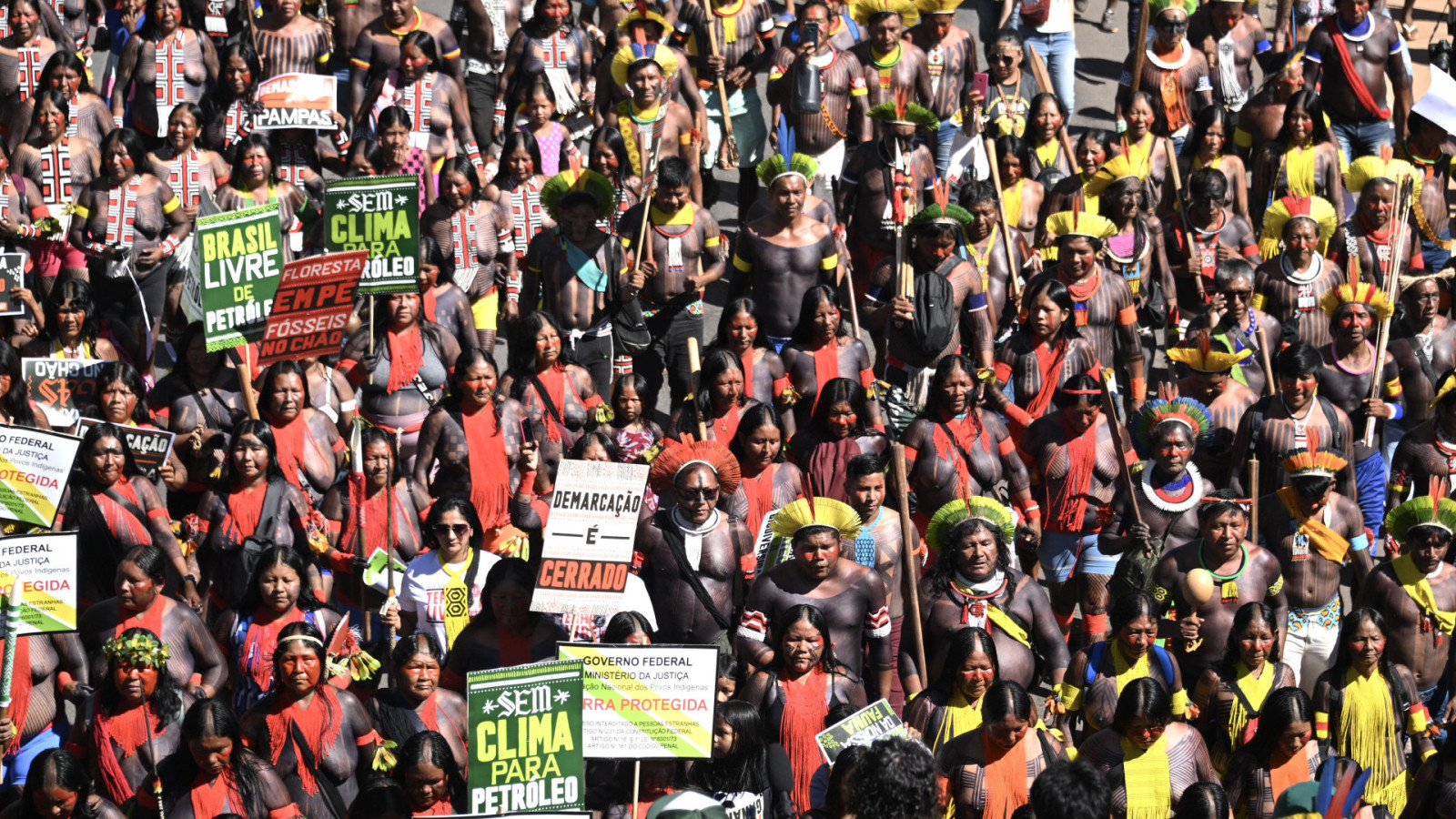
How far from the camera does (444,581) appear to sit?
1120 cm

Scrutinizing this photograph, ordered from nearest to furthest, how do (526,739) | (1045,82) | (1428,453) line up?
(526,739)
(1428,453)
(1045,82)

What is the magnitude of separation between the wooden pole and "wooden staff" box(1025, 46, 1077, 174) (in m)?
3.60

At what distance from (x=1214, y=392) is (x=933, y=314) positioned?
164cm

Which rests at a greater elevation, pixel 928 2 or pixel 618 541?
pixel 928 2

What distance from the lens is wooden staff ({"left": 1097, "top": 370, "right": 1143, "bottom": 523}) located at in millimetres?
12055

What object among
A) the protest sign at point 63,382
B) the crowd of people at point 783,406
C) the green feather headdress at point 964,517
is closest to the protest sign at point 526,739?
the crowd of people at point 783,406

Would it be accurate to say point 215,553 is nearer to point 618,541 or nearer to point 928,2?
point 618,541

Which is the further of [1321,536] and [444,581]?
[1321,536]

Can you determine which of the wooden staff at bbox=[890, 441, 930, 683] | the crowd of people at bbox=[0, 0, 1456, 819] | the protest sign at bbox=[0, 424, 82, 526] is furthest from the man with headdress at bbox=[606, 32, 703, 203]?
the protest sign at bbox=[0, 424, 82, 526]

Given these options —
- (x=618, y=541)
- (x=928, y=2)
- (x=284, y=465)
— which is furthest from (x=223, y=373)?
(x=928, y=2)

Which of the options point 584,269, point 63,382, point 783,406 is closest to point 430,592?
point 63,382

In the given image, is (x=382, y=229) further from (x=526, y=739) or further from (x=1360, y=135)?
(x=1360, y=135)

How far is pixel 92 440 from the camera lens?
37.6 feet

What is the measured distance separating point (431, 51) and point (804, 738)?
25.1 feet
